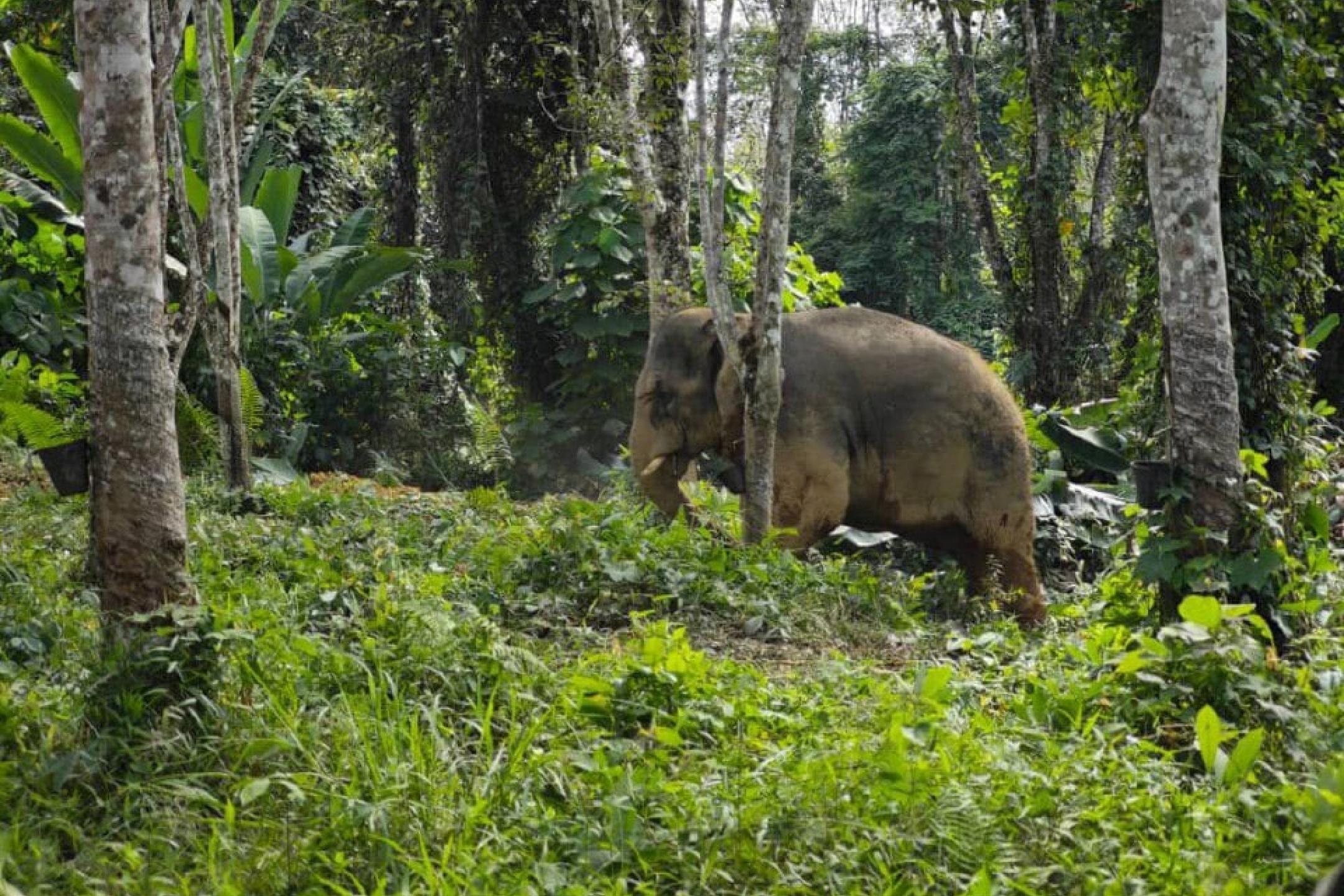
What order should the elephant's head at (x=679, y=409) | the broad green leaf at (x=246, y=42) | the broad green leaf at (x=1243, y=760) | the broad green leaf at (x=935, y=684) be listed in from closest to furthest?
the broad green leaf at (x=1243, y=760)
the broad green leaf at (x=935, y=684)
the elephant's head at (x=679, y=409)
the broad green leaf at (x=246, y=42)

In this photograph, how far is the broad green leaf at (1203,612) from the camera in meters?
5.13

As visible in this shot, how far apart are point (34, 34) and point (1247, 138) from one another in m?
12.1

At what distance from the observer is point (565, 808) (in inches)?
167

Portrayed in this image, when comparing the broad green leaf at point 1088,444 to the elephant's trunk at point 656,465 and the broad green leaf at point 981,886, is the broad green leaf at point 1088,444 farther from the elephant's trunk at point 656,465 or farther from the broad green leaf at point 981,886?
the broad green leaf at point 981,886

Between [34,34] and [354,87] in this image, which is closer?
[34,34]

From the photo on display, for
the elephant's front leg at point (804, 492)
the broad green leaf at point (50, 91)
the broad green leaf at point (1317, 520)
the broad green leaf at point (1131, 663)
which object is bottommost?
the elephant's front leg at point (804, 492)

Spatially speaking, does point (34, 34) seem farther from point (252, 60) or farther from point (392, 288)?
point (252, 60)

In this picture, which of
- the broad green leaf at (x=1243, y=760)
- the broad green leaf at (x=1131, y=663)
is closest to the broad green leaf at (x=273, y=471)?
the broad green leaf at (x=1131, y=663)

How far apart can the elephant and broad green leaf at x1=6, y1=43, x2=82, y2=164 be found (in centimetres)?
531

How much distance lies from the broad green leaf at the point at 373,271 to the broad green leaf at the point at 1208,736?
929cm

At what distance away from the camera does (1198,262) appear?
5855mm

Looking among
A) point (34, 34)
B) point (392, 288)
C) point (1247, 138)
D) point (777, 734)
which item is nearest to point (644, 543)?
point (777, 734)

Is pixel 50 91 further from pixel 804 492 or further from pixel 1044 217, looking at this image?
pixel 1044 217

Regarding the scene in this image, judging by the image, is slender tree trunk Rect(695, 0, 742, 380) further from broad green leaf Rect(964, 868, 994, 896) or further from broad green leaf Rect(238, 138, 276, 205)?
broad green leaf Rect(238, 138, 276, 205)
